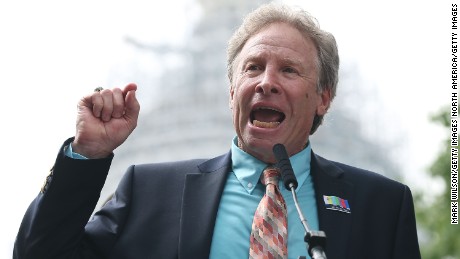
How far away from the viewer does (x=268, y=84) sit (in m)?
6.82

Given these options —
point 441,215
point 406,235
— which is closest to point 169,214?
point 406,235

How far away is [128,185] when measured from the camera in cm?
672

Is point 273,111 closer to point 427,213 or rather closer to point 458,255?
point 458,255

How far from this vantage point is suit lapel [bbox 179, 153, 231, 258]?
20.7 feet

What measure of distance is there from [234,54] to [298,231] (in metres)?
1.47

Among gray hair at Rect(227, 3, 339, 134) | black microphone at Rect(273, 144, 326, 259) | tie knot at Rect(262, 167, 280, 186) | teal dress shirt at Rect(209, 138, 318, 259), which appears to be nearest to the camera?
black microphone at Rect(273, 144, 326, 259)

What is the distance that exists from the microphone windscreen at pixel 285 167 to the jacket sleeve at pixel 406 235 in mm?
931

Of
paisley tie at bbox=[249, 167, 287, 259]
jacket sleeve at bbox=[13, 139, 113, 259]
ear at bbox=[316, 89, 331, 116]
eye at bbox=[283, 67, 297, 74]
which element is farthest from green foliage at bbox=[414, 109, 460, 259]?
jacket sleeve at bbox=[13, 139, 113, 259]

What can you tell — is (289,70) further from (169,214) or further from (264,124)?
(169,214)

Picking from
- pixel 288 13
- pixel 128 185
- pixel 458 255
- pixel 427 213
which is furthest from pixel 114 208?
pixel 427 213

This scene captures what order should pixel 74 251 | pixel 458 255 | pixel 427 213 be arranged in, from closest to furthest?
pixel 74 251
pixel 458 255
pixel 427 213

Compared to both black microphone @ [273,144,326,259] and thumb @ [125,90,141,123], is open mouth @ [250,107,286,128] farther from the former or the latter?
thumb @ [125,90,141,123]

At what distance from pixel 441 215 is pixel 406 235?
69.9 feet

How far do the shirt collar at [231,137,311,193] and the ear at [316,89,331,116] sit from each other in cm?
41
